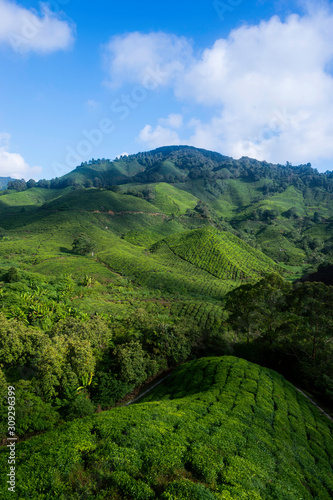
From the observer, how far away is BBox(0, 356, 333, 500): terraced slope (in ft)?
38.3

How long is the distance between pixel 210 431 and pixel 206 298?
66.2m

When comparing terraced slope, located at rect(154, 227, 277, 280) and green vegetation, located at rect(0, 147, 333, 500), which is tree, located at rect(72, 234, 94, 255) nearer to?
terraced slope, located at rect(154, 227, 277, 280)

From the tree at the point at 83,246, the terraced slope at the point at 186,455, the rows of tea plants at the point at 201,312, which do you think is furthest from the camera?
the tree at the point at 83,246

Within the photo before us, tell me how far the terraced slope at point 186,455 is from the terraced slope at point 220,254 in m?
90.0

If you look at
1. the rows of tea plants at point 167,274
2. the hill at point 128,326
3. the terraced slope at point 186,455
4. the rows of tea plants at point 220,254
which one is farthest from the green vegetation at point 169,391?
the rows of tea plants at point 220,254

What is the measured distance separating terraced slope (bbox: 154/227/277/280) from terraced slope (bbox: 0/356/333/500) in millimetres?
90039

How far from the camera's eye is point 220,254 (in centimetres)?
12444

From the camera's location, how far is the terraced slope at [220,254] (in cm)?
11475

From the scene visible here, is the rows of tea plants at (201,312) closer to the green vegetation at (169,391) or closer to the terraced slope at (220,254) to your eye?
the green vegetation at (169,391)

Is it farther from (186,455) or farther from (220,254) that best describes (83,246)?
(186,455)

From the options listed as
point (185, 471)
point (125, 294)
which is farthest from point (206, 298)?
point (185, 471)

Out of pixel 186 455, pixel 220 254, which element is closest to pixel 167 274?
pixel 220 254

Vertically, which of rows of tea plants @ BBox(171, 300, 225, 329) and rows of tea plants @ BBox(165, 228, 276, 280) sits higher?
rows of tea plants @ BBox(165, 228, 276, 280)

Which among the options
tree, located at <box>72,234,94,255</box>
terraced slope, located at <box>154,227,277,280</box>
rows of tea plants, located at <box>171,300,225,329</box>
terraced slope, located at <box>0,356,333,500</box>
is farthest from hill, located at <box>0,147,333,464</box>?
terraced slope, located at <box>0,356,333,500</box>
